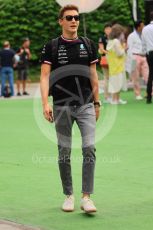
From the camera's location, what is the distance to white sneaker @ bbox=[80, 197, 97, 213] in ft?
24.5

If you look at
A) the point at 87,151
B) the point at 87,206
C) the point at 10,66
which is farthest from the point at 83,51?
the point at 10,66

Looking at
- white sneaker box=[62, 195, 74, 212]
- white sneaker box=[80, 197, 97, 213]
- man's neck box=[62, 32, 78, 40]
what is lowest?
white sneaker box=[62, 195, 74, 212]

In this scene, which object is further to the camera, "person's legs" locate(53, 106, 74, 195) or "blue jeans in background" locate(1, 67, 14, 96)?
"blue jeans in background" locate(1, 67, 14, 96)

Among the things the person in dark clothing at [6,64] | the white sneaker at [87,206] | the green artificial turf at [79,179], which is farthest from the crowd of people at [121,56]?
the white sneaker at [87,206]

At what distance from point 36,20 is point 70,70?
1078 inches

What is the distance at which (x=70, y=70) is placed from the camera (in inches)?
298

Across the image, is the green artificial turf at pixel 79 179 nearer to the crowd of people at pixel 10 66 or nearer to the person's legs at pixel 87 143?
the person's legs at pixel 87 143

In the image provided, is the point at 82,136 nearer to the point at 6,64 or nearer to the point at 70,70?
the point at 70,70

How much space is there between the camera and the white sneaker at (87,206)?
7.46m

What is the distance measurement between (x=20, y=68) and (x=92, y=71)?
18898 mm

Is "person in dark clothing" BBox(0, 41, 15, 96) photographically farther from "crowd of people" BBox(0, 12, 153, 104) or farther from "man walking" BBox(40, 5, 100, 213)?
"man walking" BBox(40, 5, 100, 213)

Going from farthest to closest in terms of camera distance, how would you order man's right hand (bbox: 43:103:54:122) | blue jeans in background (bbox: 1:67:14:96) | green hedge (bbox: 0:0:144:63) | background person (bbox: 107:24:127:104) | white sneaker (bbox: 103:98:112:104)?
green hedge (bbox: 0:0:144:63), blue jeans in background (bbox: 1:67:14:96), white sneaker (bbox: 103:98:112:104), background person (bbox: 107:24:127:104), man's right hand (bbox: 43:103:54:122)

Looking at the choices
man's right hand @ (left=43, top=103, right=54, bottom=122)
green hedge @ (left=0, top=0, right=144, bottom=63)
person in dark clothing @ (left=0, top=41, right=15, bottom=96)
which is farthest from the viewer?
green hedge @ (left=0, top=0, right=144, bottom=63)

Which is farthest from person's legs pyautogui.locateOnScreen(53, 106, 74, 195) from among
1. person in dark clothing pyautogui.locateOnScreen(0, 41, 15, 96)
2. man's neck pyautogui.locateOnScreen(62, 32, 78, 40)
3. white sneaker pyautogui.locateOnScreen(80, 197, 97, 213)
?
person in dark clothing pyautogui.locateOnScreen(0, 41, 15, 96)
